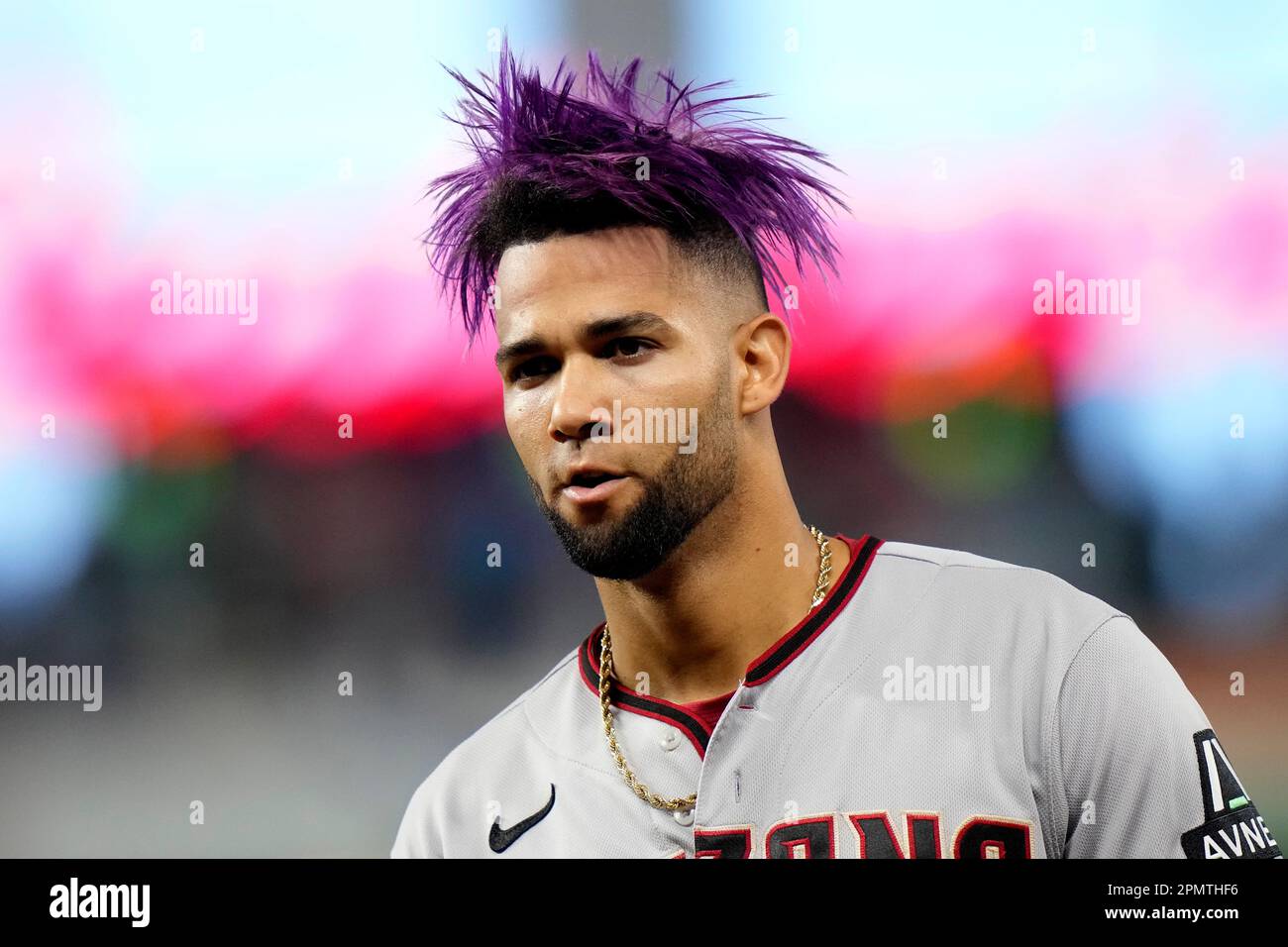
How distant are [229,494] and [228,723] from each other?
521mm

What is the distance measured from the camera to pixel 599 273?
2270mm

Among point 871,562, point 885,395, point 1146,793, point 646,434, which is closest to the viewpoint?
point 1146,793

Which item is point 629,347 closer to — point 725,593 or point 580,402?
point 580,402

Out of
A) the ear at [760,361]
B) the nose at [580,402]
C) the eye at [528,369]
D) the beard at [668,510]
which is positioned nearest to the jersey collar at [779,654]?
the beard at [668,510]

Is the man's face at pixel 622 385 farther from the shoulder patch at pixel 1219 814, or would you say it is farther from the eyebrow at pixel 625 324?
the shoulder patch at pixel 1219 814

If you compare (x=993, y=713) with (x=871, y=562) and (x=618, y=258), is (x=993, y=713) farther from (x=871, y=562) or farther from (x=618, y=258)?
(x=618, y=258)

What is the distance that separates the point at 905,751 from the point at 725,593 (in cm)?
46

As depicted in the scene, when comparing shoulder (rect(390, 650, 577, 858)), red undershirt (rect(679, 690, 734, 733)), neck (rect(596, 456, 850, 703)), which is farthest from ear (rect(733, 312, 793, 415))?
shoulder (rect(390, 650, 577, 858))

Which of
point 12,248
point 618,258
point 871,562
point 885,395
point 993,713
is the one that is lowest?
point 993,713

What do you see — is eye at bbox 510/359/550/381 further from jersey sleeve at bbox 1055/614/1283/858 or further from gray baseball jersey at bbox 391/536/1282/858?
jersey sleeve at bbox 1055/614/1283/858

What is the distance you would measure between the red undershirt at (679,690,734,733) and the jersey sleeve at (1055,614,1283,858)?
2.07 feet

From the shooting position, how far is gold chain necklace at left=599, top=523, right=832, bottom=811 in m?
2.30
